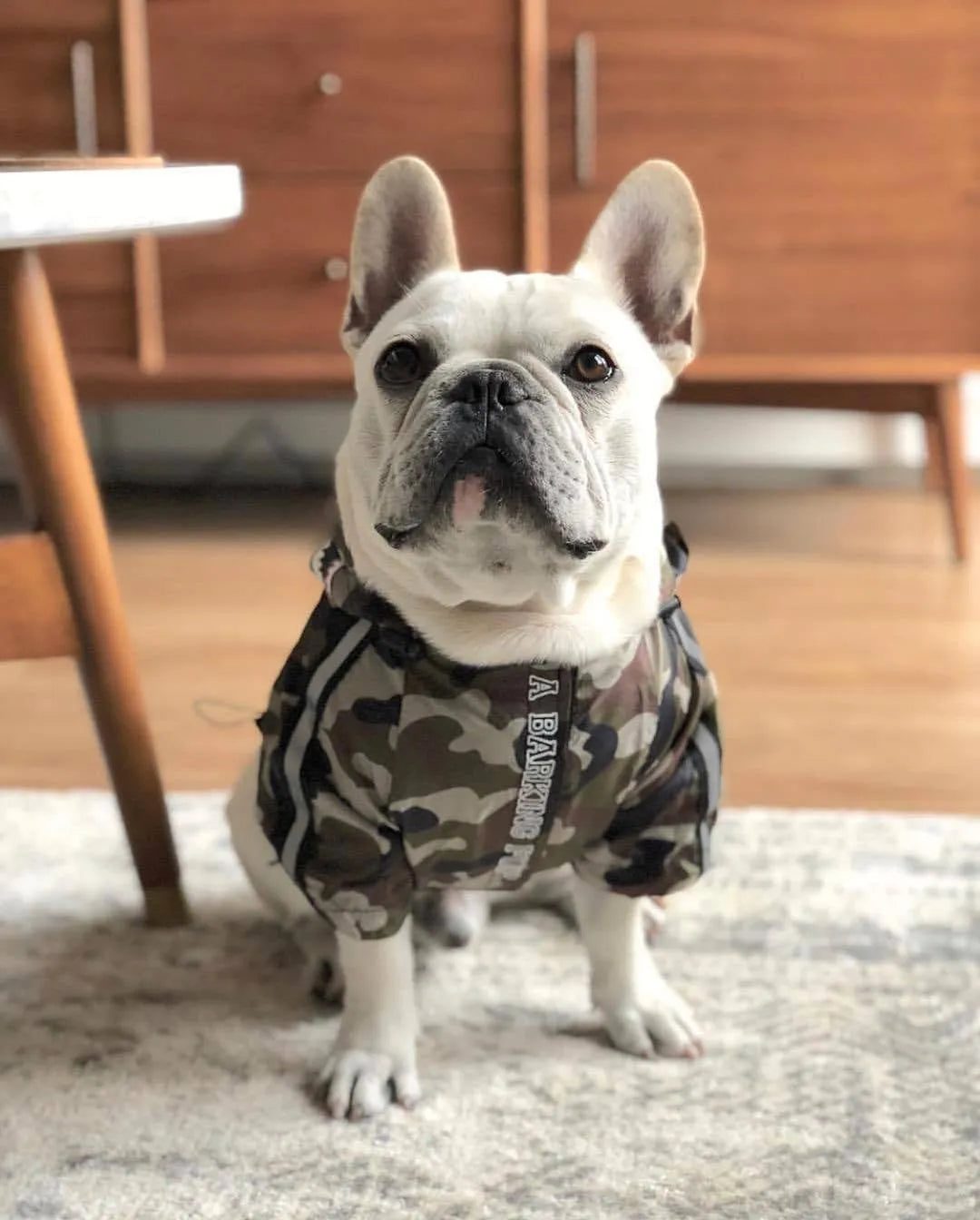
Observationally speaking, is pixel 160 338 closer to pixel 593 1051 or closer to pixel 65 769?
pixel 65 769

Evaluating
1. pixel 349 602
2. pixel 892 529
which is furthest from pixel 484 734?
pixel 892 529

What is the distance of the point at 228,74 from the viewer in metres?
2.43

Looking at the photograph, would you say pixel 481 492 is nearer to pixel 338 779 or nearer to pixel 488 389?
pixel 488 389

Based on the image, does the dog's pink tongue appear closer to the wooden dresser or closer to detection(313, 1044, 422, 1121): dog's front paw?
detection(313, 1044, 422, 1121): dog's front paw

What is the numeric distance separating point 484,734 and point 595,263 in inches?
14.7

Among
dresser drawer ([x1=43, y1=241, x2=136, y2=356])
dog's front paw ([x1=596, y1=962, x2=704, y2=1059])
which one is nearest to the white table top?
dog's front paw ([x1=596, y1=962, x2=704, y2=1059])

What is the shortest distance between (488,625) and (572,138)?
1649 mm

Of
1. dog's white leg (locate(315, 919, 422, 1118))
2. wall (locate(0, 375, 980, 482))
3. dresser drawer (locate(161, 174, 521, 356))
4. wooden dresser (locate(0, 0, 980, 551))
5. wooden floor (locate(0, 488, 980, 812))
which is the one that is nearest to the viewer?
dog's white leg (locate(315, 919, 422, 1118))

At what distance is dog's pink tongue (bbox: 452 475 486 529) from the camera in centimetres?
90

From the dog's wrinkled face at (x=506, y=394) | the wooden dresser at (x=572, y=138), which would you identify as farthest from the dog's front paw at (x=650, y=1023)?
the wooden dresser at (x=572, y=138)

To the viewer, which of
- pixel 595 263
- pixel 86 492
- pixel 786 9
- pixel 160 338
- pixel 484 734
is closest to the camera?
pixel 484 734

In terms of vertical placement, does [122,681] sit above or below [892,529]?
above

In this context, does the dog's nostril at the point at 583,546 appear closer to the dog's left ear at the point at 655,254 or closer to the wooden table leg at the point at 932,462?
the dog's left ear at the point at 655,254

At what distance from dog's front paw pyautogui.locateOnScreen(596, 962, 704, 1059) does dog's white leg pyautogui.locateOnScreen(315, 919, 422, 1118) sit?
16 centimetres
